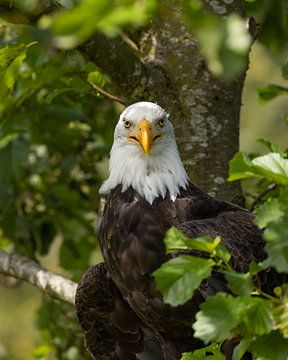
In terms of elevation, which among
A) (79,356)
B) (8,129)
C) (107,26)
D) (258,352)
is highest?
(107,26)

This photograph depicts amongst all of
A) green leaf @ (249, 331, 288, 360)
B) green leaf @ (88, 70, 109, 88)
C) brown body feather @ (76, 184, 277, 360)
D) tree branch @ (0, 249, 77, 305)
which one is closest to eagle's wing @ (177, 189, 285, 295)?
brown body feather @ (76, 184, 277, 360)

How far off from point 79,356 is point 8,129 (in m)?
1.64

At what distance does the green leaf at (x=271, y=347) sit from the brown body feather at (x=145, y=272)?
5.12 ft

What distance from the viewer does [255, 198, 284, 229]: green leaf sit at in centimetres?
219

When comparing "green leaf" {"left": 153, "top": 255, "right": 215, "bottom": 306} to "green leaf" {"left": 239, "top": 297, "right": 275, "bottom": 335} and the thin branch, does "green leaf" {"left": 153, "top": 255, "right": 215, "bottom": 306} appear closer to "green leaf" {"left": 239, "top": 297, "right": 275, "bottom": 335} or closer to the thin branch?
"green leaf" {"left": 239, "top": 297, "right": 275, "bottom": 335}

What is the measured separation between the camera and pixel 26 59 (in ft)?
14.2

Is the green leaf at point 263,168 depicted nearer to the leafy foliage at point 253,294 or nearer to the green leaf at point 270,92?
the leafy foliage at point 253,294

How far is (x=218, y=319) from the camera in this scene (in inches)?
86.7

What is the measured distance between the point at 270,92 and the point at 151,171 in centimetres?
91

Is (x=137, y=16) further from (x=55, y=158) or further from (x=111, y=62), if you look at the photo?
(x=55, y=158)

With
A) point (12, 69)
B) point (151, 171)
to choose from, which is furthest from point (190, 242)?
point (151, 171)

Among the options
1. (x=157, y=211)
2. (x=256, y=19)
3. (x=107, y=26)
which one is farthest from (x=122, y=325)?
(x=107, y=26)

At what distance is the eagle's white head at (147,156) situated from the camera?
14.7 ft

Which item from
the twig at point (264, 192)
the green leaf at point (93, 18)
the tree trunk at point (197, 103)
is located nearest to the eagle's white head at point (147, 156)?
the tree trunk at point (197, 103)
